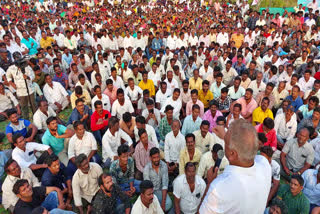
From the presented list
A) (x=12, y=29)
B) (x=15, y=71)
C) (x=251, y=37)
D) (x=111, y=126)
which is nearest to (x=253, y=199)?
(x=111, y=126)

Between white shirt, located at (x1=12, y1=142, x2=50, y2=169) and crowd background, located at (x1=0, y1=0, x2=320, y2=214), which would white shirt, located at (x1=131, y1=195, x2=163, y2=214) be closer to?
crowd background, located at (x1=0, y1=0, x2=320, y2=214)

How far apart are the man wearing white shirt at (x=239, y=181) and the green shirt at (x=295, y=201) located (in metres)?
2.33

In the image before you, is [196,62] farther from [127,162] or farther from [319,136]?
[127,162]

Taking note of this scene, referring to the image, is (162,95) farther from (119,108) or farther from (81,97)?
(81,97)

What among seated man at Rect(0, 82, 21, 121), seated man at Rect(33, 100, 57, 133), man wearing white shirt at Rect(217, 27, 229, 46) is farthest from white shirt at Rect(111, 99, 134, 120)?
man wearing white shirt at Rect(217, 27, 229, 46)

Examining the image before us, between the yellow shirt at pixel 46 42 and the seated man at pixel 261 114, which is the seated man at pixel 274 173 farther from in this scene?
the yellow shirt at pixel 46 42

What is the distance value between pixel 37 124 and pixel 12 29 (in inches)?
259

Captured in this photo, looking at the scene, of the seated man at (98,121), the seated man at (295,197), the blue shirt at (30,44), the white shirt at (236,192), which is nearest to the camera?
the white shirt at (236,192)

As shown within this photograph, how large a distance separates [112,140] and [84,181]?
1093 millimetres

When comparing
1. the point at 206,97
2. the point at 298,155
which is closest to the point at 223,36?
the point at 206,97

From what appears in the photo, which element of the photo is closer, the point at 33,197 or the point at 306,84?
the point at 33,197

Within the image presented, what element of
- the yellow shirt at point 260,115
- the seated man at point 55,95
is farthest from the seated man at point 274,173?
the seated man at point 55,95

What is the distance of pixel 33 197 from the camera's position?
3.25m

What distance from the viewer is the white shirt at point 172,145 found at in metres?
4.46
